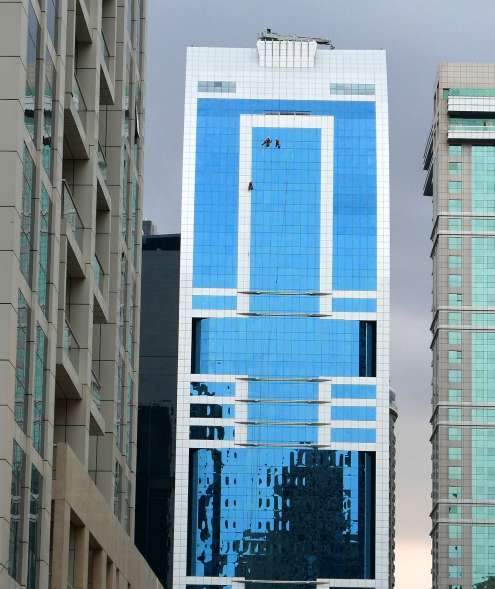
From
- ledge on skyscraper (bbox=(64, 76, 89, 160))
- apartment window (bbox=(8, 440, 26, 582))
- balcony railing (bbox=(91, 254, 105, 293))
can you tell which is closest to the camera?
apartment window (bbox=(8, 440, 26, 582))

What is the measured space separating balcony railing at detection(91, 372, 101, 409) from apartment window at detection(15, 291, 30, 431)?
1786cm

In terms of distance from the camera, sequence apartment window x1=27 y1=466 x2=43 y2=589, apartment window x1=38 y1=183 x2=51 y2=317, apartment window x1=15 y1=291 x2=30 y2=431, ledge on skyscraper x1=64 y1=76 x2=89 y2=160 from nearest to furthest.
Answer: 1. apartment window x1=15 y1=291 x2=30 y2=431
2. apartment window x1=27 y1=466 x2=43 y2=589
3. apartment window x1=38 y1=183 x2=51 y2=317
4. ledge on skyscraper x1=64 y1=76 x2=89 y2=160

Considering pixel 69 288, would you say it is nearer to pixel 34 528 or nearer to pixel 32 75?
pixel 32 75

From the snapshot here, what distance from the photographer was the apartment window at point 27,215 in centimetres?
4591

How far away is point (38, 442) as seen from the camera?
48.5 m

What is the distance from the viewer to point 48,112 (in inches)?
1983

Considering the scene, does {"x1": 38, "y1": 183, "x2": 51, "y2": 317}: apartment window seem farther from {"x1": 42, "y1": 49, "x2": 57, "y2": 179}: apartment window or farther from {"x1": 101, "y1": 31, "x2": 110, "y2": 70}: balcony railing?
{"x1": 101, "y1": 31, "x2": 110, "y2": 70}: balcony railing

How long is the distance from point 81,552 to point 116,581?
11423 millimetres

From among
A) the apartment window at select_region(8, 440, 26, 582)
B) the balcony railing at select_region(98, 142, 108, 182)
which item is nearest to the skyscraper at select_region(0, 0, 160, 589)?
the apartment window at select_region(8, 440, 26, 582)

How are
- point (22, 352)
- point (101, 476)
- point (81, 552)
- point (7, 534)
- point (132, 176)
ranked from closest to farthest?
point (7, 534) < point (22, 352) < point (81, 552) < point (101, 476) < point (132, 176)

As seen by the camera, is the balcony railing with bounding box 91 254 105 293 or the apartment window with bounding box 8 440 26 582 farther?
the balcony railing with bounding box 91 254 105 293

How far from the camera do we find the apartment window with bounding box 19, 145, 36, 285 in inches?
1807

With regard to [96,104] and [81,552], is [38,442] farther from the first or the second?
[96,104]

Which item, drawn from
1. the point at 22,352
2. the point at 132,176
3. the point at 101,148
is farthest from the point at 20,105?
the point at 132,176
